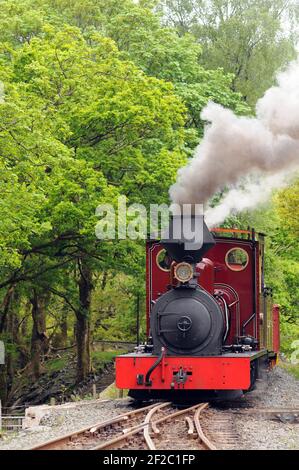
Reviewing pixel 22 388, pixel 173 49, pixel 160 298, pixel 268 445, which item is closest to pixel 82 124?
pixel 173 49

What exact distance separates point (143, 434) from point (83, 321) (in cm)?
1950

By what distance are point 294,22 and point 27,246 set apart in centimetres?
2257

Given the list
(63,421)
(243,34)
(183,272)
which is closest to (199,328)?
(183,272)

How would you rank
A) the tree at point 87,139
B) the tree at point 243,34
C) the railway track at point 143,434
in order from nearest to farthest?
the railway track at point 143,434 < the tree at point 87,139 < the tree at point 243,34

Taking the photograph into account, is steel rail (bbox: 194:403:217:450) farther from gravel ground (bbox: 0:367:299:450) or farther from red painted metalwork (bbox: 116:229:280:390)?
red painted metalwork (bbox: 116:229:280:390)

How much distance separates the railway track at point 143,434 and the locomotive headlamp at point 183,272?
2192 millimetres

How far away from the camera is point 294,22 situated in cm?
4056

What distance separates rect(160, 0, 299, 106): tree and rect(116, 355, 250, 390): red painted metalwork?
2224 centimetres

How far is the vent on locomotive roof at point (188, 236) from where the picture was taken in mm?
14852

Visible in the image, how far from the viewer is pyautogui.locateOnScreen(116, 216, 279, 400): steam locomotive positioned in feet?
50.1

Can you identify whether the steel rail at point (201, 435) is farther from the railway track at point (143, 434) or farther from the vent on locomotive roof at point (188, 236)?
the vent on locomotive roof at point (188, 236)

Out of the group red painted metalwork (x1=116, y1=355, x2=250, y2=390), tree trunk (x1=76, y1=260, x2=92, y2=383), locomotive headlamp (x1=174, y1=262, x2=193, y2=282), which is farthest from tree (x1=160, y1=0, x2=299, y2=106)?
red painted metalwork (x1=116, y1=355, x2=250, y2=390)

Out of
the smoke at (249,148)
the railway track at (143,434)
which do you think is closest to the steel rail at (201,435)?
the railway track at (143,434)

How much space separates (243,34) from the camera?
3816cm
